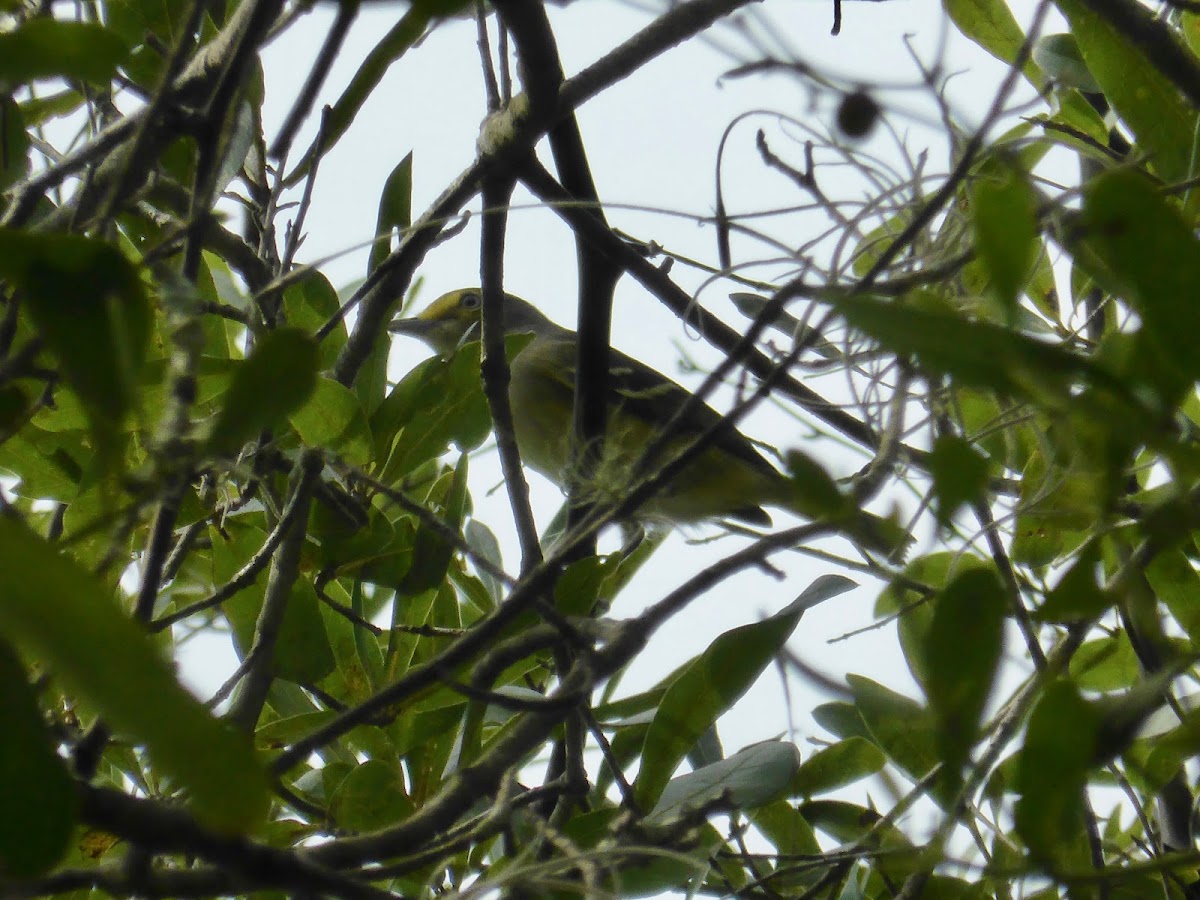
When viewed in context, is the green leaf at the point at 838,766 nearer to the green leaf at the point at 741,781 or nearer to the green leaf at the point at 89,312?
the green leaf at the point at 741,781

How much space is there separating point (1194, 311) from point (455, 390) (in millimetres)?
1644

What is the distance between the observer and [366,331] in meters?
2.51

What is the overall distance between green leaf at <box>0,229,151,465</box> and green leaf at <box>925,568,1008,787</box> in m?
0.50

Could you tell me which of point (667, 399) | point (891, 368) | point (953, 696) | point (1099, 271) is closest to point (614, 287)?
point (891, 368)

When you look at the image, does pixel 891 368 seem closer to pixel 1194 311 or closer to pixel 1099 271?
pixel 1099 271

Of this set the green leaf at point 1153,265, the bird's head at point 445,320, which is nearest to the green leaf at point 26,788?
the green leaf at point 1153,265

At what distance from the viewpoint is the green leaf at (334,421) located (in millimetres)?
2115

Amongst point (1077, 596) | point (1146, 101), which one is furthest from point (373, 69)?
point (1146, 101)

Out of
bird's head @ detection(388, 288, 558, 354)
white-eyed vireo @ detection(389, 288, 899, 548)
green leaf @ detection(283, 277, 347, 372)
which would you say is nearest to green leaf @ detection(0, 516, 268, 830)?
green leaf @ detection(283, 277, 347, 372)

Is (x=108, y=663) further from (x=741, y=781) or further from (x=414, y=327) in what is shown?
(x=414, y=327)

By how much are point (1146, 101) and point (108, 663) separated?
1.48 meters

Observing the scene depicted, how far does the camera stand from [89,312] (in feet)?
2.37

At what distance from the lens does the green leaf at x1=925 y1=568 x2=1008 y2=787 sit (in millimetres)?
818

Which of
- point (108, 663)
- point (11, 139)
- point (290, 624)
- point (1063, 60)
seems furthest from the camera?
point (1063, 60)
